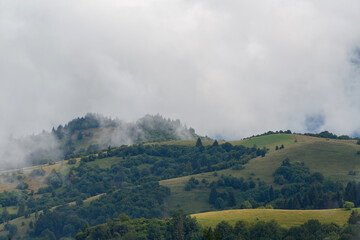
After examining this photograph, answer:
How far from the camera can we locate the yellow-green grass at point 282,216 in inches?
6437

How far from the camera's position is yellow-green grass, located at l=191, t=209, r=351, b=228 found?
164 meters

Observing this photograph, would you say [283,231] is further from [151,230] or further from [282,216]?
[151,230]

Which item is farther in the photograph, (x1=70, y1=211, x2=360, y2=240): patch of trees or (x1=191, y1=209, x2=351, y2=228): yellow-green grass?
(x1=191, y1=209, x2=351, y2=228): yellow-green grass

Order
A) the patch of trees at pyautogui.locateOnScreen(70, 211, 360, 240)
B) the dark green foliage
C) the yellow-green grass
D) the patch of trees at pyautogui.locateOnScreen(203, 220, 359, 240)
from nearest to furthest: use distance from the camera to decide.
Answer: the patch of trees at pyautogui.locateOnScreen(203, 220, 359, 240), the patch of trees at pyautogui.locateOnScreen(70, 211, 360, 240), the yellow-green grass, the dark green foliage

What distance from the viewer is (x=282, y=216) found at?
172 meters

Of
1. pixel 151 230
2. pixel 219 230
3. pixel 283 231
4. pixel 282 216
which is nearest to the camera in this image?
pixel 283 231

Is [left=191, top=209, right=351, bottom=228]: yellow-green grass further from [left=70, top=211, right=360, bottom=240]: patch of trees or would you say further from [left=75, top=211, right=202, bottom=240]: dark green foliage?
[left=75, top=211, right=202, bottom=240]: dark green foliage

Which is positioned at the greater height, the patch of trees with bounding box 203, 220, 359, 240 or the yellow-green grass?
the yellow-green grass

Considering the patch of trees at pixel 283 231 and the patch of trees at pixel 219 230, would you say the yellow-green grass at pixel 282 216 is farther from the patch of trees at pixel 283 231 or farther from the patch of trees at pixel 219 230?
the patch of trees at pixel 283 231

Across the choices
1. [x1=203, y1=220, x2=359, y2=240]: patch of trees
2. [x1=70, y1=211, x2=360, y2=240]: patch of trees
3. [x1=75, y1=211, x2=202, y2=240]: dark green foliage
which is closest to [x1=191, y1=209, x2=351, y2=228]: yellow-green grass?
[x1=70, y1=211, x2=360, y2=240]: patch of trees

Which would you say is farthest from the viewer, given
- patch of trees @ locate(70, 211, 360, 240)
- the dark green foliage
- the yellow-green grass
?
the dark green foliage

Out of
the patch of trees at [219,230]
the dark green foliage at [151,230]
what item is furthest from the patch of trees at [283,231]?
the dark green foliage at [151,230]

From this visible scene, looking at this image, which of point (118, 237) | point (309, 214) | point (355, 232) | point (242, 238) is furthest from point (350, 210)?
point (118, 237)

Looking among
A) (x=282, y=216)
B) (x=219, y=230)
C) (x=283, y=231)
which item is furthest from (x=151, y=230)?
(x=283, y=231)
